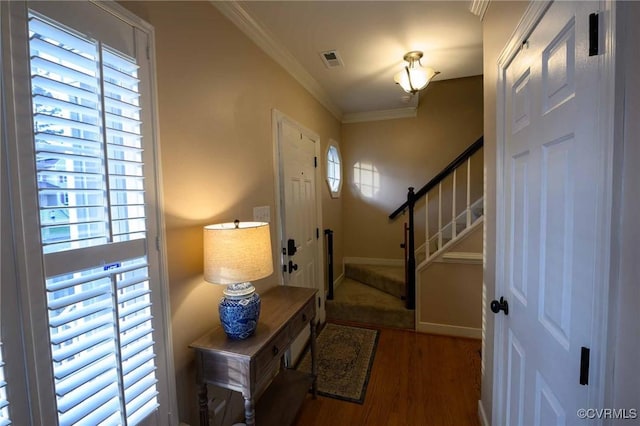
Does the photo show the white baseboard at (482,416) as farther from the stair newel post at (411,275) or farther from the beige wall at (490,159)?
the stair newel post at (411,275)

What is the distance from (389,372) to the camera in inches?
91.4

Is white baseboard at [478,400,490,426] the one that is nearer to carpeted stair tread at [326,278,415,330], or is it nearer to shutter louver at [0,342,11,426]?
carpeted stair tread at [326,278,415,330]

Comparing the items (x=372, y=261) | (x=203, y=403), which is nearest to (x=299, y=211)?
(x=203, y=403)

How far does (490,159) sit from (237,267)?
146cm

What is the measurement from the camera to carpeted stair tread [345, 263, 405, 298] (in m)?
3.37

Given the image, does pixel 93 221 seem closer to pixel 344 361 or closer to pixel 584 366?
pixel 584 366

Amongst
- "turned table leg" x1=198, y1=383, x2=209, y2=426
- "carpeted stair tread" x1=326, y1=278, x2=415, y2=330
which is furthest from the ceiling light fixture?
"turned table leg" x1=198, y1=383, x2=209, y2=426

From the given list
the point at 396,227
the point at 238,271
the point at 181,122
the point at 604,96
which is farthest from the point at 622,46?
the point at 396,227

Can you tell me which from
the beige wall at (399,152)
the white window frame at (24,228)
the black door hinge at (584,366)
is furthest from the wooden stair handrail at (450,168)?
the white window frame at (24,228)

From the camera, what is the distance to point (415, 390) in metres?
2.11

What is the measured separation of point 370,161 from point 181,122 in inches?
Result: 128

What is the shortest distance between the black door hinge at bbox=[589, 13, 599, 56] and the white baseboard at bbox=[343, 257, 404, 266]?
3.60m

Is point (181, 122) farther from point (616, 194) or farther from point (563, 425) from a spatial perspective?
point (563, 425)

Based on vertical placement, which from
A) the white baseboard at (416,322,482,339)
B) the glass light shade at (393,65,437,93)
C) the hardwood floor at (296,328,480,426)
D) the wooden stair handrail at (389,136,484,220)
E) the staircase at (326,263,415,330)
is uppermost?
the glass light shade at (393,65,437,93)
